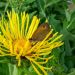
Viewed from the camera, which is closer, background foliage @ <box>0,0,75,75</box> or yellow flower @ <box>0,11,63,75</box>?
yellow flower @ <box>0,11,63,75</box>

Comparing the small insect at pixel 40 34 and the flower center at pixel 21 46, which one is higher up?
the small insect at pixel 40 34

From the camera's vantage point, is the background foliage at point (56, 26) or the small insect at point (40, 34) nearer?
the small insect at point (40, 34)

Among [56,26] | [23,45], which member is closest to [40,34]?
[23,45]

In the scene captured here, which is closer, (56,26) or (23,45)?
(23,45)

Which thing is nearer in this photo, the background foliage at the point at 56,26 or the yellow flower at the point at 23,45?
the yellow flower at the point at 23,45

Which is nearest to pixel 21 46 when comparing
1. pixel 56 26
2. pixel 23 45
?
pixel 23 45

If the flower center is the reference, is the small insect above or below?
above

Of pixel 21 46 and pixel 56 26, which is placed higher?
pixel 56 26

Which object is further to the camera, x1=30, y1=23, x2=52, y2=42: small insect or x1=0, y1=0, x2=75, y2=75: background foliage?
x1=0, y1=0, x2=75, y2=75: background foliage

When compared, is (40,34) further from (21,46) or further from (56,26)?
(56,26)

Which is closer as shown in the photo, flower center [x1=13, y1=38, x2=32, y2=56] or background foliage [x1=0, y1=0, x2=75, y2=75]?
flower center [x1=13, y1=38, x2=32, y2=56]
